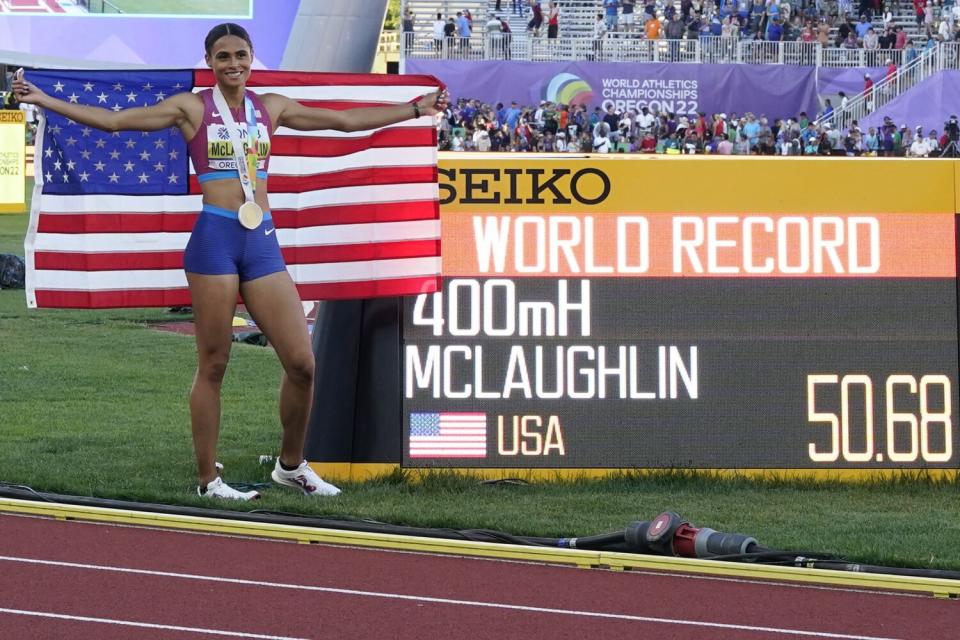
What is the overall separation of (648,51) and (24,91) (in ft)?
113

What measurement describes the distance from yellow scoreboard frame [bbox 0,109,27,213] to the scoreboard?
22.3m

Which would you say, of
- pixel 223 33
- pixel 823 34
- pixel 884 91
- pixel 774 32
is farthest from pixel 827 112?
pixel 223 33

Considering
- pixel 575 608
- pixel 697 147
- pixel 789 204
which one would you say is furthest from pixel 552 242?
pixel 697 147

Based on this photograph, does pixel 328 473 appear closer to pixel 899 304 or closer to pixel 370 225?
pixel 370 225

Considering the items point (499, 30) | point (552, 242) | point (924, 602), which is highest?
point (499, 30)

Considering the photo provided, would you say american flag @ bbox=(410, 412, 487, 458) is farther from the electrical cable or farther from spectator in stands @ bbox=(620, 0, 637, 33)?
spectator in stands @ bbox=(620, 0, 637, 33)

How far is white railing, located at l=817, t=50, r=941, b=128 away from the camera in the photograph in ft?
123

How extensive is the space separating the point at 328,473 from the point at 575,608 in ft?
8.42

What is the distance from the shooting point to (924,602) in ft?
17.9

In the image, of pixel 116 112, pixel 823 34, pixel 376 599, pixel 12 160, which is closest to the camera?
pixel 376 599

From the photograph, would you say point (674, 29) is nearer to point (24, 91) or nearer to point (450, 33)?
point (450, 33)

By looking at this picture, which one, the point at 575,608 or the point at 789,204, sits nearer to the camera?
the point at 575,608

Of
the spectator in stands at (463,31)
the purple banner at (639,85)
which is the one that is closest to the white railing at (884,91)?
the purple banner at (639,85)

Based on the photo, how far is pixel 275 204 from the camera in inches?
304
